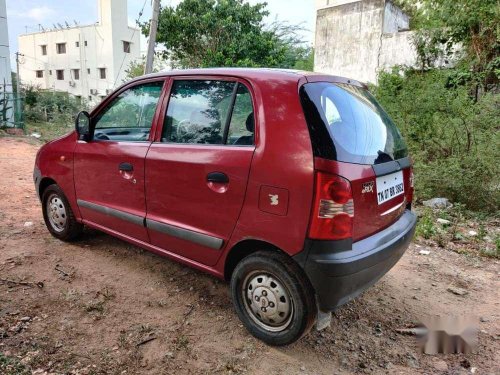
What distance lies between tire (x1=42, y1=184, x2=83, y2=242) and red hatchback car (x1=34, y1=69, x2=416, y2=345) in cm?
86

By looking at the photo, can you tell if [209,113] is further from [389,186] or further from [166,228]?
[389,186]

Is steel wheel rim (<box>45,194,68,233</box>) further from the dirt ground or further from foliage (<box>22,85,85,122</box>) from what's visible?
foliage (<box>22,85,85,122</box>)

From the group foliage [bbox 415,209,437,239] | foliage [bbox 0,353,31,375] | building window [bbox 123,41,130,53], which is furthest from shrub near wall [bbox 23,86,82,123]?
foliage [bbox 0,353,31,375]

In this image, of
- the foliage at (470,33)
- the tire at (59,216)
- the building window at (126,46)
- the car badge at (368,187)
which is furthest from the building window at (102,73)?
the car badge at (368,187)

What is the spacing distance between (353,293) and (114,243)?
2.70 m

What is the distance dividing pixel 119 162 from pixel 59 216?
1323mm

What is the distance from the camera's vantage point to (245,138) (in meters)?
2.38

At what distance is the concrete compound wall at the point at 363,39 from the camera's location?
39.3 feet

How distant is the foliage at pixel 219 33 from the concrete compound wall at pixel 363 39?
314 centimetres

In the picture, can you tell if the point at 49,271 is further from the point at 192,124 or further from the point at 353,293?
Result: the point at 353,293

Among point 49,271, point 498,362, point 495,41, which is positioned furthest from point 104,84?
point 498,362

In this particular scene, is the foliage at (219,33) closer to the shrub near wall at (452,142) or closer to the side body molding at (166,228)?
the shrub near wall at (452,142)

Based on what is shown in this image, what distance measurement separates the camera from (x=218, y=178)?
243cm

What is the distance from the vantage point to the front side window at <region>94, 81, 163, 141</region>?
3.02 m
